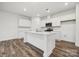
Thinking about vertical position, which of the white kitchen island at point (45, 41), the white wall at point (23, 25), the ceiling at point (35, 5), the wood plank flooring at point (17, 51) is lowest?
the wood plank flooring at point (17, 51)

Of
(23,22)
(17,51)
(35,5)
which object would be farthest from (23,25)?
(17,51)

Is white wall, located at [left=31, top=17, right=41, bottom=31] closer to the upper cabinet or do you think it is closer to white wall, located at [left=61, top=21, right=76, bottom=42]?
the upper cabinet

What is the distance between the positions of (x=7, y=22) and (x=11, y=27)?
540mm

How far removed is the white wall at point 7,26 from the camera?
4353 millimetres

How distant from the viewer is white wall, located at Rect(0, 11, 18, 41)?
4.35m

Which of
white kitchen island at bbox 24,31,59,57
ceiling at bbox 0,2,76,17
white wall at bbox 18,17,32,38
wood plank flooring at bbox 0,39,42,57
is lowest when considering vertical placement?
wood plank flooring at bbox 0,39,42,57

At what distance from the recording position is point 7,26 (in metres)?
4.68

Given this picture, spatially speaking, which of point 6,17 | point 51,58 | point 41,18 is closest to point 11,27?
point 6,17

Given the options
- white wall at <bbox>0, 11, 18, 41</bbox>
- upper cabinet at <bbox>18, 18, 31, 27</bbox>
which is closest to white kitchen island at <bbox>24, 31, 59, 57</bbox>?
white wall at <bbox>0, 11, 18, 41</bbox>

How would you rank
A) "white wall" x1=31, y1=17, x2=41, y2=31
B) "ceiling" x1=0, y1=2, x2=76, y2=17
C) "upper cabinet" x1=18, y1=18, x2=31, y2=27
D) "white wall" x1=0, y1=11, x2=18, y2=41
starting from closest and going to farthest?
"ceiling" x1=0, y1=2, x2=76, y2=17 < "white wall" x1=0, y1=11, x2=18, y2=41 < "upper cabinet" x1=18, y1=18, x2=31, y2=27 < "white wall" x1=31, y1=17, x2=41, y2=31

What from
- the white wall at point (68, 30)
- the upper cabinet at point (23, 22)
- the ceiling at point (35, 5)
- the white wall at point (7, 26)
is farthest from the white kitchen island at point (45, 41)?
the upper cabinet at point (23, 22)

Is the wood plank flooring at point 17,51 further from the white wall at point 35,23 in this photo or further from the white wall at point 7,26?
the white wall at point 35,23

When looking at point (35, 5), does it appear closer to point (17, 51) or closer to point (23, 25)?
point (17, 51)

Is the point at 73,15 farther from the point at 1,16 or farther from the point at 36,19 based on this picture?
the point at 1,16
